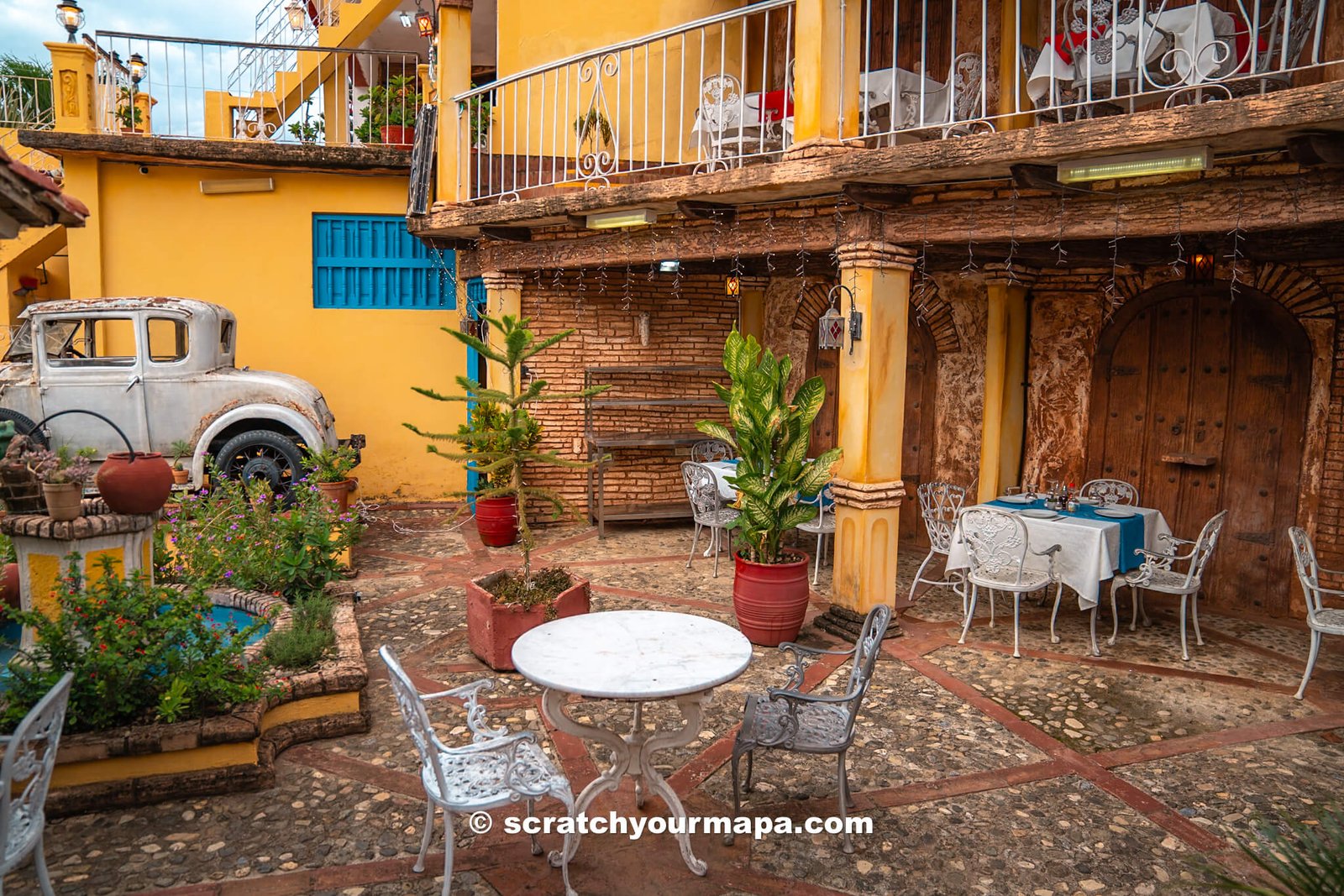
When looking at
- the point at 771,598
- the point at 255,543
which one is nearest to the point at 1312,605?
the point at 771,598

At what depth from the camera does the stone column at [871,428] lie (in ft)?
21.9

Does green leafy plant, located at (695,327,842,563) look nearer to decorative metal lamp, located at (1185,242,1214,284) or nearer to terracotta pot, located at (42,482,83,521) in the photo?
decorative metal lamp, located at (1185,242,1214,284)

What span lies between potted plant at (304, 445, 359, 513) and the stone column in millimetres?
4824

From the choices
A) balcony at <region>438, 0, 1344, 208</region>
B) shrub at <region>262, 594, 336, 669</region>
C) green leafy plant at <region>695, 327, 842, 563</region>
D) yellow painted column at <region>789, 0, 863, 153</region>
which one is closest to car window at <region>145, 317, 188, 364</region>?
balcony at <region>438, 0, 1344, 208</region>

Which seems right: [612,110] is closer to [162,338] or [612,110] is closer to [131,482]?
[162,338]

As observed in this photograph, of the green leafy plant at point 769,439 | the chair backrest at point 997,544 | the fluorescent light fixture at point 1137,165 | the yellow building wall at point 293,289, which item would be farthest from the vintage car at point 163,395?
the fluorescent light fixture at point 1137,165

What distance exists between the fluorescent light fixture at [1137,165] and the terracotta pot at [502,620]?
13.1ft

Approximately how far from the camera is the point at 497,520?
9.29m

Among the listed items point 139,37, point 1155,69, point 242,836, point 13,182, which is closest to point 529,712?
point 242,836

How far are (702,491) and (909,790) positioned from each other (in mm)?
4253

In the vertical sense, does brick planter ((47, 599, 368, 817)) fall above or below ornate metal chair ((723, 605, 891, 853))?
below

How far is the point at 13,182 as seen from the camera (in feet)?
11.9

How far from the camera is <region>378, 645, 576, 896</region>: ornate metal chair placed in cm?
340

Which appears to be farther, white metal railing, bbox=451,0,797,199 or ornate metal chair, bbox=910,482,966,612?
white metal railing, bbox=451,0,797,199
